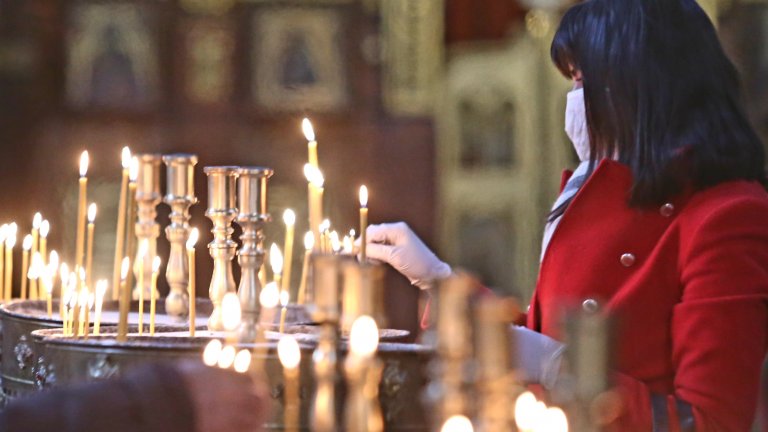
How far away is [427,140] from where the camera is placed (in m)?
6.93

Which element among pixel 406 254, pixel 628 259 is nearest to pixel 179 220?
pixel 406 254

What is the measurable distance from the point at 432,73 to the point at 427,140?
34 centimetres

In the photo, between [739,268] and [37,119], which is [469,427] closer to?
[739,268]

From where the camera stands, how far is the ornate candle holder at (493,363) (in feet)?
3.83

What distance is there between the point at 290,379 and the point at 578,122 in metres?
0.84

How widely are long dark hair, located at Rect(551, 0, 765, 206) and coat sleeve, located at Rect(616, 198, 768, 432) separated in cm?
10

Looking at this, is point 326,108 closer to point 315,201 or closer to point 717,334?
point 717,334

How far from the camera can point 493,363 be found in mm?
1184

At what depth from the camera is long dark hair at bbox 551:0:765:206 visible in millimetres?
2016

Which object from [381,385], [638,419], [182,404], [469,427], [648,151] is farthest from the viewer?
[648,151]

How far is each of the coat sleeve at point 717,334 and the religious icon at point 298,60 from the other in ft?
16.7

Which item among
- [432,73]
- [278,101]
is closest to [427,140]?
[432,73]

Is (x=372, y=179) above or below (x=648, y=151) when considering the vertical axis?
above

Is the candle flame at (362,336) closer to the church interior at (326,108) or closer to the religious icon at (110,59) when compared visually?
the church interior at (326,108)
